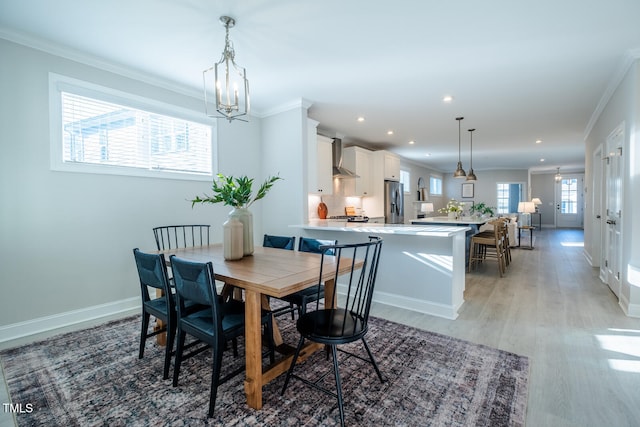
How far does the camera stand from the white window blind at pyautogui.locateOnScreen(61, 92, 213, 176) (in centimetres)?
291

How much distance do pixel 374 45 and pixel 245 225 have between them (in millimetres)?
1992

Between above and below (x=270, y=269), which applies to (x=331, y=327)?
below

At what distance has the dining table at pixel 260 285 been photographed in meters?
1.65

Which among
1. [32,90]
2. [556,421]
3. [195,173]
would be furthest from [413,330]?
[32,90]

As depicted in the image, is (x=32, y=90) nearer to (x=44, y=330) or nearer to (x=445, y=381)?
(x=44, y=330)

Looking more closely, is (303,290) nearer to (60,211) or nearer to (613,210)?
(60,211)

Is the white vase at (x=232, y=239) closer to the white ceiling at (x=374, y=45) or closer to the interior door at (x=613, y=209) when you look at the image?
the white ceiling at (x=374, y=45)

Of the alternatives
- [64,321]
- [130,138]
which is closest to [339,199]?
[130,138]

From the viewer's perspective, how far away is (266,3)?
2143 millimetres

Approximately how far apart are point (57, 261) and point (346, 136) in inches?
198

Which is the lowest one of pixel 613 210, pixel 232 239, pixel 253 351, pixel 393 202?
pixel 253 351

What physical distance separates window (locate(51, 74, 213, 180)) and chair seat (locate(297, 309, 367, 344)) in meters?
2.69

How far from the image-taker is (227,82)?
2242 millimetres

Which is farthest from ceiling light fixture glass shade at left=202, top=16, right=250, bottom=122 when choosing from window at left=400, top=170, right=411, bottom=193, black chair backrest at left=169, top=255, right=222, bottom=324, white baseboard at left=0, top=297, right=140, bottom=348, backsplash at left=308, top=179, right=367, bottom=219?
window at left=400, top=170, right=411, bottom=193
